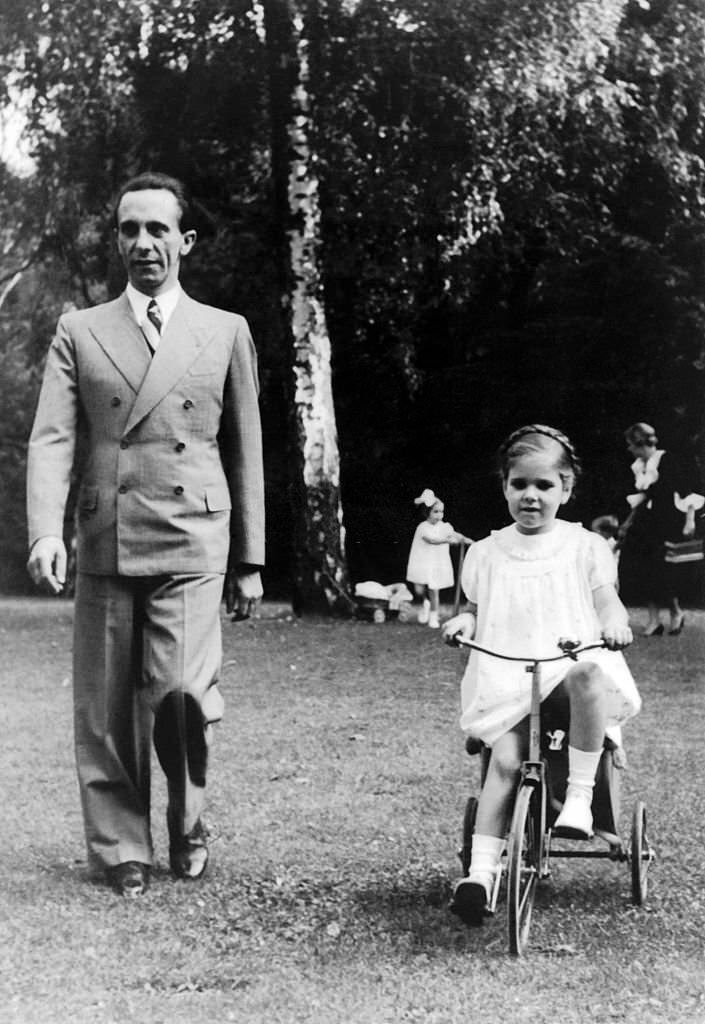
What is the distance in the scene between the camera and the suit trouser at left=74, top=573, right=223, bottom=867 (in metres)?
4.65

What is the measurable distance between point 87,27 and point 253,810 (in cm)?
1131

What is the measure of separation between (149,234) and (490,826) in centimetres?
210

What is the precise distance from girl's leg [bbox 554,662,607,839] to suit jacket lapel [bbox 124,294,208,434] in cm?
156

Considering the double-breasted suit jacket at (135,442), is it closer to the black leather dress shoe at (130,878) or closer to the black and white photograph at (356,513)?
the black and white photograph at (356,513)

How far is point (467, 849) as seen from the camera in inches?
173

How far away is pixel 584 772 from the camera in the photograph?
4.24 m

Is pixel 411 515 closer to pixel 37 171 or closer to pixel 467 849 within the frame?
pixel 37 171

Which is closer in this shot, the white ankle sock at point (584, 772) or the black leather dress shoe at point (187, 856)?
the white ankle sock at point (584, 772)

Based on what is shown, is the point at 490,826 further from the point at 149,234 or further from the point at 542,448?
the point at 149,234

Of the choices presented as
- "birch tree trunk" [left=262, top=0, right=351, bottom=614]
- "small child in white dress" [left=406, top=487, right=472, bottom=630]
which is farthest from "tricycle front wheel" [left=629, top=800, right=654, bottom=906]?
"birch tree trunk" [left=262, top=0, right=351, bottom=614]

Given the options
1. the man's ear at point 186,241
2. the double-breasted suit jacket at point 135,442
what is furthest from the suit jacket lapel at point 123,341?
the man's ear at point 186,241

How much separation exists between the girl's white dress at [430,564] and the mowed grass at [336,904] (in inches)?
186

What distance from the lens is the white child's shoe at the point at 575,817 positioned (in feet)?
13.6

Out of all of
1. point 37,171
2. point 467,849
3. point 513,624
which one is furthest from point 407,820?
point 37,171
